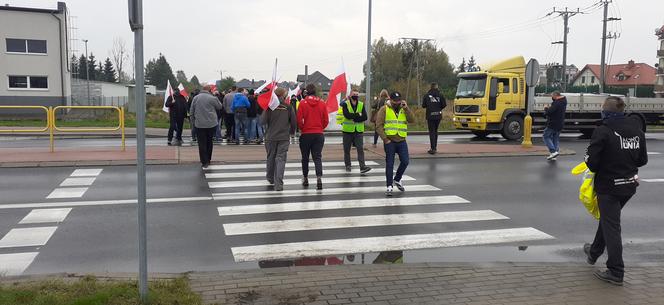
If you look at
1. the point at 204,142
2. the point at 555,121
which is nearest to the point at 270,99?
the point at 204,142

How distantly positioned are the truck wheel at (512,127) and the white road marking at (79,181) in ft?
47.7

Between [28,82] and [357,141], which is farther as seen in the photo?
[28,82]

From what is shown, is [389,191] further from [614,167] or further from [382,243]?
[614,167]

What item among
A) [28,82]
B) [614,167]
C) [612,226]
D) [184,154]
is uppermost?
[28,82]

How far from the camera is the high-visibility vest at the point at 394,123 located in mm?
9117

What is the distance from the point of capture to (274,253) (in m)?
6.01

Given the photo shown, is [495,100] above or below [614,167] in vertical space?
above

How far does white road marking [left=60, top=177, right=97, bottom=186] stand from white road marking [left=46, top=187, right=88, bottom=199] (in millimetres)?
405

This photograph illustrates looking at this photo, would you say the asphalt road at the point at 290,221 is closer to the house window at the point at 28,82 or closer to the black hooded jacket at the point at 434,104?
the black hooded jacket at the point at 434,104

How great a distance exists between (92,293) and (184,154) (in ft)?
33.3

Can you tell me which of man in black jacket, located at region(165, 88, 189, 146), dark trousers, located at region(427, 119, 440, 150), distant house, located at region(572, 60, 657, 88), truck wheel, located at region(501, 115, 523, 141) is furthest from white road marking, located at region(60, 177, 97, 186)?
distant house, located at region(572, 60, 657, 88)

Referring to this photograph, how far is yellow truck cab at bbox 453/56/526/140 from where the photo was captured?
20.0 metres

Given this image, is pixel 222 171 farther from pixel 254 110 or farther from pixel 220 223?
pixel 254 110

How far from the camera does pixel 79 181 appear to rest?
10438mm
